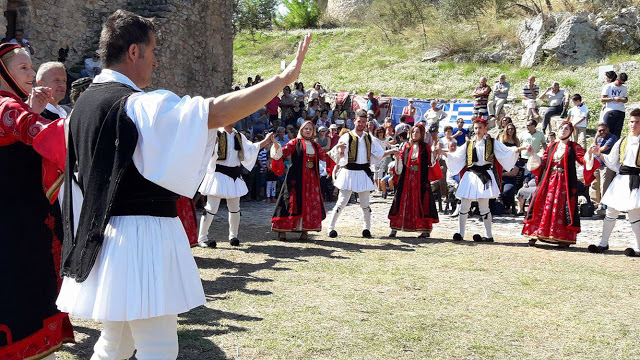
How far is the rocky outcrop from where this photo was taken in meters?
24.3

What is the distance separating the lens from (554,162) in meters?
10.2

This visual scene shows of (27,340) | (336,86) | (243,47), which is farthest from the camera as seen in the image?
(243,47)

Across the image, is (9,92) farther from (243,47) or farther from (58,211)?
(243,47)

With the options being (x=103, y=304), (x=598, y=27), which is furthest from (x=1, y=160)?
(x=598, y=27)

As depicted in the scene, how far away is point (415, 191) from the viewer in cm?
1118

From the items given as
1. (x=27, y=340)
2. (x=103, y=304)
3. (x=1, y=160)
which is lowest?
(x=27, y=340)

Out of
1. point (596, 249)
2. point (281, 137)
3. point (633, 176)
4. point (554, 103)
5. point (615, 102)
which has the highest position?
point (554, 103)

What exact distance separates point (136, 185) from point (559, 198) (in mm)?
8511

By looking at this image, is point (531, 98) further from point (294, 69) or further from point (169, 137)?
point (169, 137)

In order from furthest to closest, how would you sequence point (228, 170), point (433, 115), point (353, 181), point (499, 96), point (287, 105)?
point (499, 96) < point (433, 115) < point (287, 105) < point (353, 181) < point (228, 170)

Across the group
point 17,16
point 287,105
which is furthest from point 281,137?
point 17,16

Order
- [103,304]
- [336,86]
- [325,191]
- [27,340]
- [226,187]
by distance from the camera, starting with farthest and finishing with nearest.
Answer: [336,86]
[325,191]
[226,187]
[27,340]
[103,304]

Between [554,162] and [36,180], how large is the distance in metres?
8.43

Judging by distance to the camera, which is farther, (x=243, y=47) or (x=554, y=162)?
(x=243, y=47)
